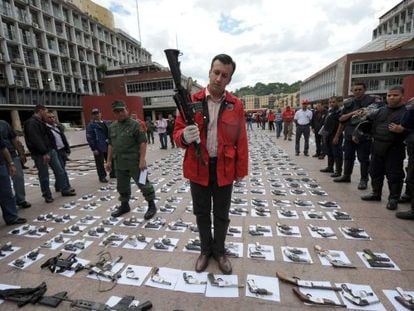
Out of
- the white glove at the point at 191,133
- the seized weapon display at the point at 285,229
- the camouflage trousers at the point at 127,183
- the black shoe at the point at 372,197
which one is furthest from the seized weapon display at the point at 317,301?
the black shoe at the point at 372,197

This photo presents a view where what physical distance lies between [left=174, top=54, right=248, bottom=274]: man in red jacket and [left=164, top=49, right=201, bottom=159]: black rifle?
9 cm

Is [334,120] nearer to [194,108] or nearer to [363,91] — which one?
[363,91]

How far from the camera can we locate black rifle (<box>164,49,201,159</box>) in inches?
77.7

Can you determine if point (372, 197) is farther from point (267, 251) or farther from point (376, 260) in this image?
point (267, 251)

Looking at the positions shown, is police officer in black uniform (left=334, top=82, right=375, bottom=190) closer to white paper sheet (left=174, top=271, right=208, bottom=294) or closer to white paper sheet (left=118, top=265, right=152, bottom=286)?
white paper sheet (left=174, top=271, right=208, bottom=294)

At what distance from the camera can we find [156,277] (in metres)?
2.42

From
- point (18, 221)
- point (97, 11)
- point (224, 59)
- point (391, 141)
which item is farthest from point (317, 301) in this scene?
point (97, 11)

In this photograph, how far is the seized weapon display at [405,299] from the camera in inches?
76.7

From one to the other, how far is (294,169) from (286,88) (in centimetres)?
16808

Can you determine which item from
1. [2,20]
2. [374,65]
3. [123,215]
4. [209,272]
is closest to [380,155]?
[209,272]


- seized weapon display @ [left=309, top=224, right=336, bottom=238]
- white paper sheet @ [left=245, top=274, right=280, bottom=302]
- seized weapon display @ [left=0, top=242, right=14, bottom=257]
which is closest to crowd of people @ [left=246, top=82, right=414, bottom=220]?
seized weapon display @ [left=309, top=224, right=336, bottom=238]

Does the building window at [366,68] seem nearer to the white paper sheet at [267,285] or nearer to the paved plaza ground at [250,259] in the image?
the paved plaza ground at [250,259]

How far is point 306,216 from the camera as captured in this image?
376 cm

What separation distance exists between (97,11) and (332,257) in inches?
2676
